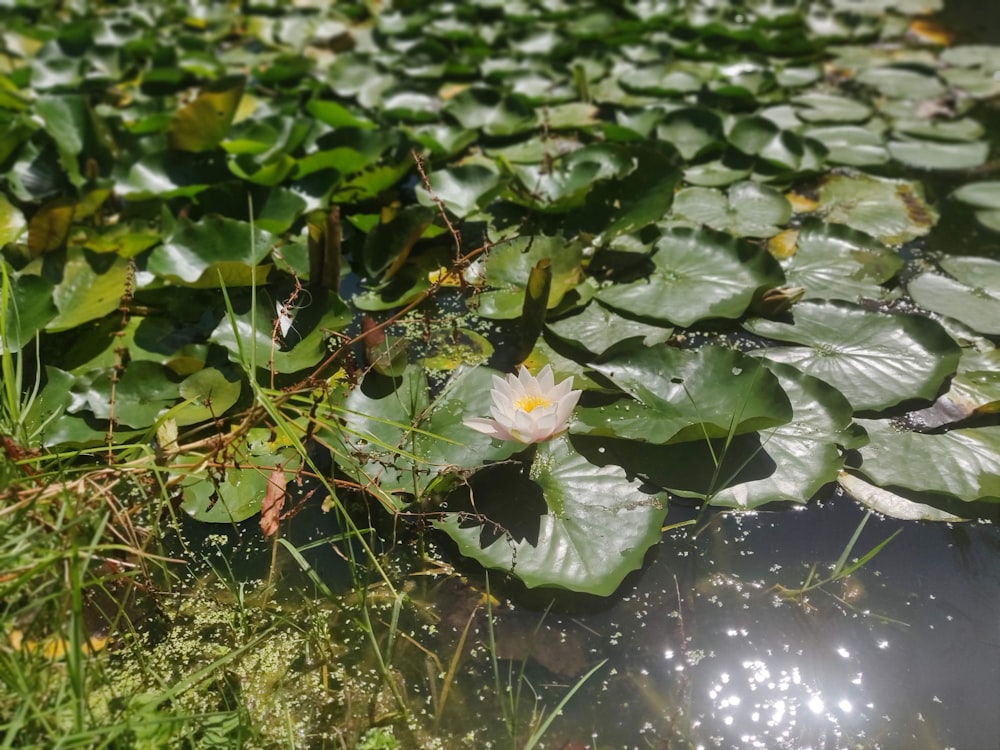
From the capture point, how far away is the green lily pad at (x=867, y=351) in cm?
183

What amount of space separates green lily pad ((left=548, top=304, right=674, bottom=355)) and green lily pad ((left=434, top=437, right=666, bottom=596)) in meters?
0.45

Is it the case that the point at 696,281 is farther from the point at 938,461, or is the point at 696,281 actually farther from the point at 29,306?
the point at 29,306

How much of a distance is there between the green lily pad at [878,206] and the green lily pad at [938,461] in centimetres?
101

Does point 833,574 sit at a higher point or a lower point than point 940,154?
lower

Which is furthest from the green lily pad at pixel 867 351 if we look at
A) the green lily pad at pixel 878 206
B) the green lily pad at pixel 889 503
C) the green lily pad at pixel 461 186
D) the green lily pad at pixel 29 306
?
the green lily pad at pixel 29 306

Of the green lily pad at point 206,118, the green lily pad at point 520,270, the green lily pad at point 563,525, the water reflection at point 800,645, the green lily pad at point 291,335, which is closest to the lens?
the water reflection at point 800,645

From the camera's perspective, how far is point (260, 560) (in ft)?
5.37

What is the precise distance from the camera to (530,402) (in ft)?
5.36

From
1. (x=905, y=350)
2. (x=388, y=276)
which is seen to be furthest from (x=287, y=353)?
(x=905, y=350)

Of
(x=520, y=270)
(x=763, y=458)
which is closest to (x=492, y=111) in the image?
(x=520, y=270)

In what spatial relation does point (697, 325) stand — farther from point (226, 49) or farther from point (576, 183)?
point (226, 49)

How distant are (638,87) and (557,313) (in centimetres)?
185

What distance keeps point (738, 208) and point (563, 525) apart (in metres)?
1.61

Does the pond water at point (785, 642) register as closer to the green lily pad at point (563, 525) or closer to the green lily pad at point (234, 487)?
the green lily pad at point (563, 525)
